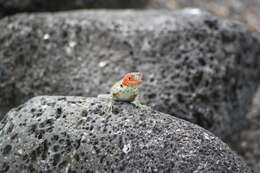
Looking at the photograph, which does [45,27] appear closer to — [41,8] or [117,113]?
[41,8]

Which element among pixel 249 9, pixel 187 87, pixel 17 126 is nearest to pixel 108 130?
pixel 17 126

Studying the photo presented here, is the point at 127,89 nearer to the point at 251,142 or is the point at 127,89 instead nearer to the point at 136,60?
the point at 136,60

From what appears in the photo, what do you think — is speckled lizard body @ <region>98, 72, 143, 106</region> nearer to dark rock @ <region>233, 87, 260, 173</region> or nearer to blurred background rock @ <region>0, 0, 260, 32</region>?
dark rock @ <region>233, 87, 260, 173</region>

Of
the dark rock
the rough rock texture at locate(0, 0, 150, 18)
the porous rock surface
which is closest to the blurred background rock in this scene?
the rough rock texture at locate(0, 0, 150, 18)

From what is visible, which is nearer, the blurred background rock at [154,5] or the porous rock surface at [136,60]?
the porous rock surface at [136,60]

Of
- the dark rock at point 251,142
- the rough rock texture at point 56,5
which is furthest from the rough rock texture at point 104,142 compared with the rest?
the rough rock texture at point 56,5

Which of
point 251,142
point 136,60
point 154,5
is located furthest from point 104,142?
point 154,5

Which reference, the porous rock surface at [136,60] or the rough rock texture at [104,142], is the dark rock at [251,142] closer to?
the porous rock surface at [136,60]
